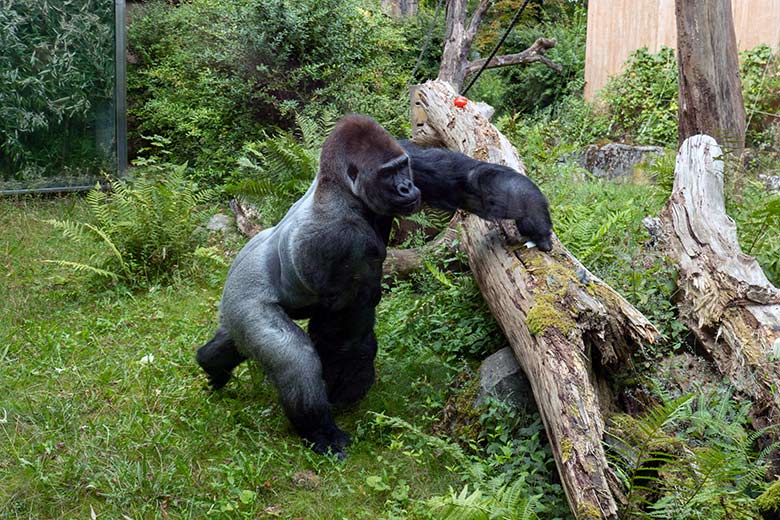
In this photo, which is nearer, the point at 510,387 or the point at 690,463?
the point at 690,463

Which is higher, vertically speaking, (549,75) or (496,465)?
(549,75)

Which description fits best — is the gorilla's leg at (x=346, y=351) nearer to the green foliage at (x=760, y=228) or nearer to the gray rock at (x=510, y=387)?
the gray rock at (x=510, y=387)

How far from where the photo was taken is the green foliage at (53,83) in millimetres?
7898

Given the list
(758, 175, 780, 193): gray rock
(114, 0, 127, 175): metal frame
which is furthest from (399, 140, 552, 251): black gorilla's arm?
(114, 0, 127, 175): metal frame

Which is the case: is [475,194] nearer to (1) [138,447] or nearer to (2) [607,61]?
(1) [138,447]

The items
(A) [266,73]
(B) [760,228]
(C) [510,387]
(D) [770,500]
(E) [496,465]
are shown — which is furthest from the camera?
(A) [266,73]

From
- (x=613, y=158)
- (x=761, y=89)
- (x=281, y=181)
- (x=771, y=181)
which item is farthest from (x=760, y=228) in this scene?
(x=761, y=89)

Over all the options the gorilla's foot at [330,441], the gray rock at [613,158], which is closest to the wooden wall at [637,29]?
the gray rock at [613,158]

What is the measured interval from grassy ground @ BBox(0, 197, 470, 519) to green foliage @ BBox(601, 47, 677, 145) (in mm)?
6218

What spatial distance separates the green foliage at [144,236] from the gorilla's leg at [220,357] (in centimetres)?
199

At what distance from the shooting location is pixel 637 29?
10.6m

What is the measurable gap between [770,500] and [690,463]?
0.30 meters

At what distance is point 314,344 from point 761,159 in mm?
4783

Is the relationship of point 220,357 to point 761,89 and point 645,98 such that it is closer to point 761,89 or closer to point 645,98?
point 761,89
